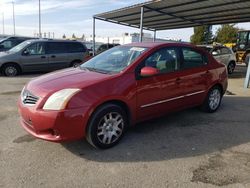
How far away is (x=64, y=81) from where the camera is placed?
3.81 metres

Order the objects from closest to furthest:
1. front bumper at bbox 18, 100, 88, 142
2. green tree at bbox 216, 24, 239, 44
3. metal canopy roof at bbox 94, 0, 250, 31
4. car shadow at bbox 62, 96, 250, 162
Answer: front bumper at bbox 18, 100, 88, 142 < car shadow at bbox 62, 96, 250, 162 < metal canopy roof at bbox 94, 0, 250, 31 < green tree at bbox 216, 24, 239, 44

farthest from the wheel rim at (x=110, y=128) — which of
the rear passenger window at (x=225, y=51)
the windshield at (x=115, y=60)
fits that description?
the rear passenger window at (x=225, y=51)

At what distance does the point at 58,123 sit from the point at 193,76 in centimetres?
295

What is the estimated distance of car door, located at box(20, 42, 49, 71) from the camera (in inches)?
437

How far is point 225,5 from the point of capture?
11773 mm

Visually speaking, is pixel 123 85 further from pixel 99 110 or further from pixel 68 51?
pixel 68 51

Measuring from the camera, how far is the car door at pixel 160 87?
13.7ft

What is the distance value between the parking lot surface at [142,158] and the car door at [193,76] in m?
0.56

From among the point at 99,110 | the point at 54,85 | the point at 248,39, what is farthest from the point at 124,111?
the point at 248,39

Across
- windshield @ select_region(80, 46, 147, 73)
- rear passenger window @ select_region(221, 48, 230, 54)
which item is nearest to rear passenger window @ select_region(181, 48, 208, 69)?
windshield @ select_region(80, 46, 147, 73)

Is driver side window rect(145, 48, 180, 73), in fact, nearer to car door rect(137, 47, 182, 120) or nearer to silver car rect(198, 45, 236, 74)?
car door rect(137, 47, 182, 120)

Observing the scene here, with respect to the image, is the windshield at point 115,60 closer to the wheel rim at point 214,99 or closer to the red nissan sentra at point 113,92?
the red nissan sentra at point 113,92

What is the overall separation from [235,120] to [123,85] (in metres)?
2.97

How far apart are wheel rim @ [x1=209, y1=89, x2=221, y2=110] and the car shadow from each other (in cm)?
20
